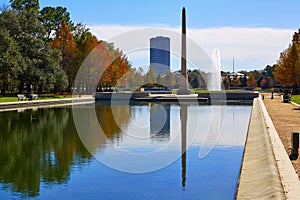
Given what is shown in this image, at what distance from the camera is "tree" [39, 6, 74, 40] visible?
7088 cm

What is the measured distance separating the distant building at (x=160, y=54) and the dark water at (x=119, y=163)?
64544 millimetres

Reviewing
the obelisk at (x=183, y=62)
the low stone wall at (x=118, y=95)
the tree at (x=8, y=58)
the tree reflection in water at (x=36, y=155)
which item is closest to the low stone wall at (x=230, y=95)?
the obelisk at (x=183, y=62)

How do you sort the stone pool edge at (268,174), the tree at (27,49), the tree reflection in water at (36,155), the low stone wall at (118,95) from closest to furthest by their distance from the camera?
1. the stone pool edge at (268,174)
2. the tree reflection in water at (36,155)
3. the tree at (27,49)
4. the low stone wall at (118,95)

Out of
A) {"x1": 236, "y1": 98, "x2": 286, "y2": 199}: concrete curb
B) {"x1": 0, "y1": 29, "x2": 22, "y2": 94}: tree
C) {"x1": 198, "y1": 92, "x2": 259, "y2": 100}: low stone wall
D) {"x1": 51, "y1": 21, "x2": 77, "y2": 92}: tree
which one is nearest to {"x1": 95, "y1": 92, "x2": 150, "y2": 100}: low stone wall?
{"x1": 51, "y1": 21, "x2": 77, "y2": 92}: tree

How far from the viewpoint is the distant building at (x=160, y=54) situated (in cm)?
8612

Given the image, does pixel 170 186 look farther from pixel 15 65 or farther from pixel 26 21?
pixel 26 21

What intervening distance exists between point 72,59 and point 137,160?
49.1 m

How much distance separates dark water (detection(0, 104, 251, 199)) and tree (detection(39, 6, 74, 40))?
50.8 metres

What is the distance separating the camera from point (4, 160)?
13.6 m

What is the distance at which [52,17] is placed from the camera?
A: 234ft

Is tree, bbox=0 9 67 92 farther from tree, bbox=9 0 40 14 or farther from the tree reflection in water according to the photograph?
the tree reflection in water

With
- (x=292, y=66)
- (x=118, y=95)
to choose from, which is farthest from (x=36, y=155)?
(x=292, y=66)

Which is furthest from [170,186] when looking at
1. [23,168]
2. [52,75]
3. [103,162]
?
[52,75]

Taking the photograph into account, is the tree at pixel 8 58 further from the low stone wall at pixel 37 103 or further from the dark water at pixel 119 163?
the dark water at pixel 119 163
